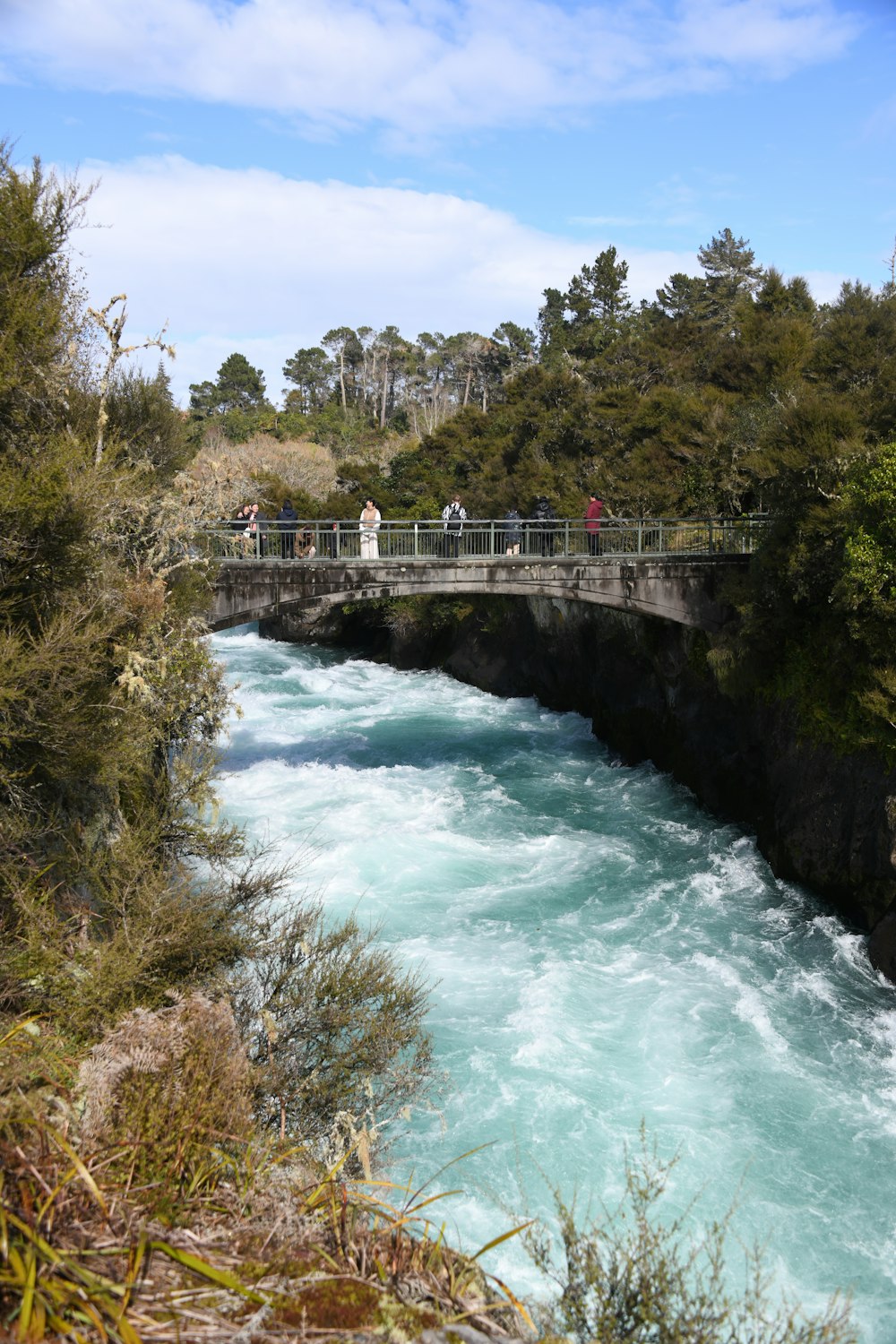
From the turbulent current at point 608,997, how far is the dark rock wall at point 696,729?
77 cm

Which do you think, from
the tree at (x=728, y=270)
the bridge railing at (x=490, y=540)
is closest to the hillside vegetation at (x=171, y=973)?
the bridge railing at (x=490, y=540)

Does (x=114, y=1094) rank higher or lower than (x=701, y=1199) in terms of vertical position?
higher

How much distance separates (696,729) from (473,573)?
714 cm

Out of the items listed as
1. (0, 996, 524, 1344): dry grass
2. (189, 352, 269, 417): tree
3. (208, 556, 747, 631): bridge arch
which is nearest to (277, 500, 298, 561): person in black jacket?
(208, 556, 747, 631): bridge arch

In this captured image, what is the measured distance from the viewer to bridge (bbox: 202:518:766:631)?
71.2ft

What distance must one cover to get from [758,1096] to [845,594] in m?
8.09

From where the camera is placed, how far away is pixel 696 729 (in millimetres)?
24625

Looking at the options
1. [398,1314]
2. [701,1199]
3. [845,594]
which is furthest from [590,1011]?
[398,1314]

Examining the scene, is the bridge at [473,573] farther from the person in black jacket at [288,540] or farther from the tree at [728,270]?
the tree at [728,270]

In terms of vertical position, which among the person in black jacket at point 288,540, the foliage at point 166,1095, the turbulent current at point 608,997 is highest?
the person in black jacket at point 288,540

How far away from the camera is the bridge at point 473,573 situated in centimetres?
2170

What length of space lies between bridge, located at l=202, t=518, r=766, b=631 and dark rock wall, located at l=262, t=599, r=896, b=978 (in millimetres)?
1990

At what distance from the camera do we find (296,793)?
24.3m

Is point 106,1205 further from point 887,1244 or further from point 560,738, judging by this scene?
point 560,738
